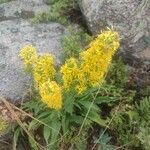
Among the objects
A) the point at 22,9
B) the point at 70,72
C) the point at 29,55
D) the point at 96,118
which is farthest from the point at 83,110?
the point at 22,9

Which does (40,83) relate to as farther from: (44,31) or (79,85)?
(44,31)

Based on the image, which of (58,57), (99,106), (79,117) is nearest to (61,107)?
(79,117)

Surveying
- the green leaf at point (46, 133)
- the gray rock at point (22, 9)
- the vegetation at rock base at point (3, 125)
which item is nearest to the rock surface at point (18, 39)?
the gray rock at point (22, 9)

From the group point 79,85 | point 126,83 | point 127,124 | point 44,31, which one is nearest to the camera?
point 79,85

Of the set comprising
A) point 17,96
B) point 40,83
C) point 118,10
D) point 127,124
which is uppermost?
point 118,10

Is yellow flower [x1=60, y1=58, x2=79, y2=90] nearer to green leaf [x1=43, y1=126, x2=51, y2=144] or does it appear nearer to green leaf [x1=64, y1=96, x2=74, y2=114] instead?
green leaf [x1=64, y1=96, x2=74, y2=114]

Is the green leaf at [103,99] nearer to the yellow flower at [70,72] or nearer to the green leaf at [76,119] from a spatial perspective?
the green leaf at [76,119]

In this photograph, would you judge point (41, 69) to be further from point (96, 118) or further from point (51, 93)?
point (96, 118)
